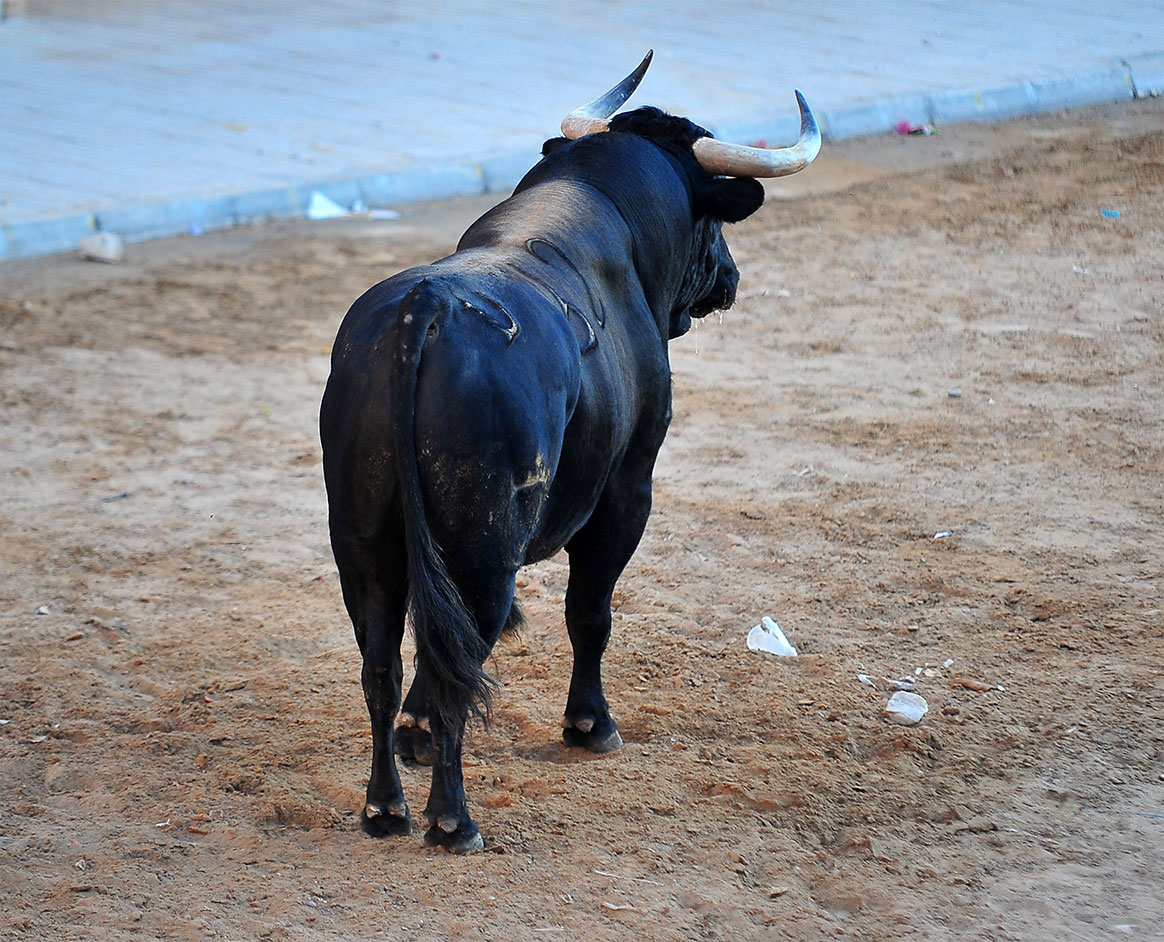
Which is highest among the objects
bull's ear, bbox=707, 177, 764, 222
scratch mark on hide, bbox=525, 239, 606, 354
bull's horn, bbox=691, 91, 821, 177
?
bull's horn, bbox=691, 91, 821, 177

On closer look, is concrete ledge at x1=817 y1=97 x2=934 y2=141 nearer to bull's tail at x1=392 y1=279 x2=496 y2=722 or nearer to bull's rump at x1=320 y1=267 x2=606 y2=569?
bull's rump at x1=320 y1=267 x2=606 y2=569

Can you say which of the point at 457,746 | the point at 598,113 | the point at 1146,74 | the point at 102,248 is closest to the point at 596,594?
the point at 457,746

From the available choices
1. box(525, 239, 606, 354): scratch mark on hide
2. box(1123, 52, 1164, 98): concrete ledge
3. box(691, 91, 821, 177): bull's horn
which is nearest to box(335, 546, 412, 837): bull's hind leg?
→ box(525, 239, 606, 354): scratch mark on hide

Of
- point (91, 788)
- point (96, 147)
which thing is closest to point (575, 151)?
point (91, 788)

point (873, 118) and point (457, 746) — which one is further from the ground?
point (873, 118)

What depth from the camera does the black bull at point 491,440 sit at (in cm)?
314

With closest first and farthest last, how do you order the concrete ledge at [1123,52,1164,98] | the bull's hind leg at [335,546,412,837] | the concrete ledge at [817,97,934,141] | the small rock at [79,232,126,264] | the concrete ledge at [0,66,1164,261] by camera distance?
the bull's hind leg at [335,546,412,837], the small rock at [79,232,126,264], the concrete ledge at [0,66,1164,261], the concrete ledge at [817,97,934,141], the concrete ledge at [1123,52,1164,98]

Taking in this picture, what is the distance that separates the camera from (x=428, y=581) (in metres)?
3.14

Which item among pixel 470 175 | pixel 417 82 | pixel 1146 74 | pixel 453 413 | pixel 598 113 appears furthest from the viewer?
pixel 1146 74

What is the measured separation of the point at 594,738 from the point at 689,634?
2.86 feet

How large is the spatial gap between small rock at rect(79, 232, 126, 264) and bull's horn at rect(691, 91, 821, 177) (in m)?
5.76

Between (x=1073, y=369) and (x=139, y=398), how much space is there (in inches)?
204

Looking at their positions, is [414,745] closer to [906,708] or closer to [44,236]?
[906,708]

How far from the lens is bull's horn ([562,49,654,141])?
4.75 m
